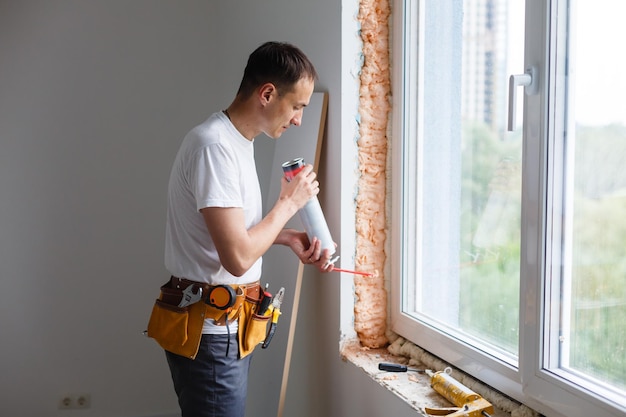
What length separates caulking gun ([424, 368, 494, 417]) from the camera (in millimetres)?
1592

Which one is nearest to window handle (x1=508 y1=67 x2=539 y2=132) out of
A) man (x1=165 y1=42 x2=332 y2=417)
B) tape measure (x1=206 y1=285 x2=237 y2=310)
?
man (x1=165 y1=42 x2=332 y2=417)

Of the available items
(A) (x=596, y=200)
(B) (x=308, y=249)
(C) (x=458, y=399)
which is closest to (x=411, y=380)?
(C) (x=458, y=399)

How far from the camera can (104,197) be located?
3312mm

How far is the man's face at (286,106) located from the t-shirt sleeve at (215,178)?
0.20 meters

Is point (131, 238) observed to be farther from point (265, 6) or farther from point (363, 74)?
point (363, 74)

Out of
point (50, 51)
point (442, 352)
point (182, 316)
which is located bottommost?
point (442, 352)

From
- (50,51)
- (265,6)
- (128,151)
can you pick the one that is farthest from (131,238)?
(265,6)

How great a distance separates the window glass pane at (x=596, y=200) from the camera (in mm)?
1305

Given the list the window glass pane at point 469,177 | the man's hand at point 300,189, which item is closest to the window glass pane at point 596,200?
the window glass pane at point 469,177

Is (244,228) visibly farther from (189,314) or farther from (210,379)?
(210,379)

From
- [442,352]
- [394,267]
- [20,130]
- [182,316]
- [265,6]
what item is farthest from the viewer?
[20,130]

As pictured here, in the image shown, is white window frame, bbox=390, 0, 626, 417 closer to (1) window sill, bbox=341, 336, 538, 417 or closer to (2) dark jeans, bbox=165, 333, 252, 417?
(1) window sill, bbox=341, 336, 538, 417

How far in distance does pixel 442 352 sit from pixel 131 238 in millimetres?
1950

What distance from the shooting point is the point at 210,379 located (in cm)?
179
